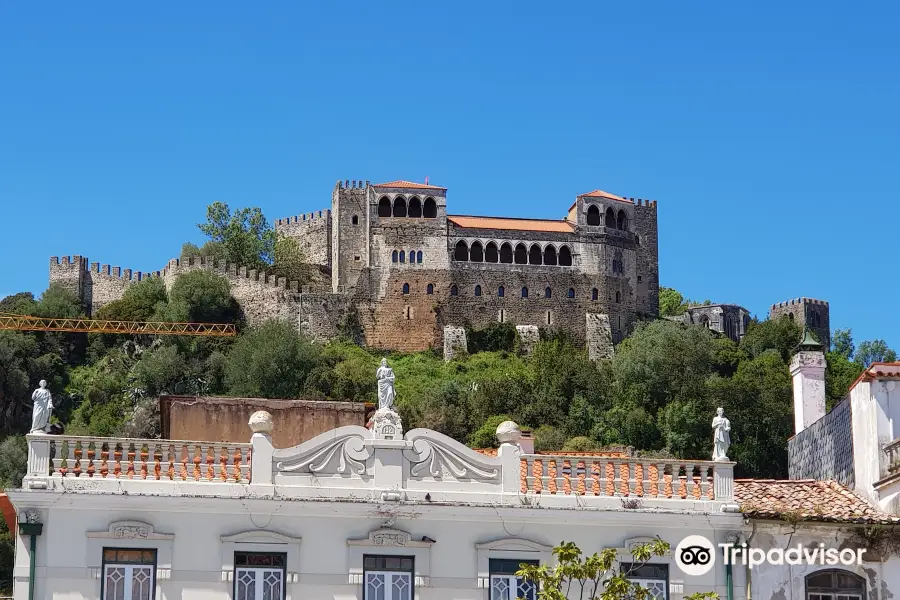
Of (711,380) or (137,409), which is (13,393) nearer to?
(137,409)

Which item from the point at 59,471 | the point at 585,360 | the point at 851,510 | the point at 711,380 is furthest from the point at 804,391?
the point at 585,360

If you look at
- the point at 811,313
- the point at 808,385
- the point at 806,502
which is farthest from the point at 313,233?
the point at 806,502

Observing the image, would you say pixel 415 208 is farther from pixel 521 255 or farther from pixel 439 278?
pixel 521 255

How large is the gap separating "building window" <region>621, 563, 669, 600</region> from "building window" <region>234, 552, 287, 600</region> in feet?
17.6

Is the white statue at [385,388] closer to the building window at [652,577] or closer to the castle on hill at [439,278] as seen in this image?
the building window at [652,577]

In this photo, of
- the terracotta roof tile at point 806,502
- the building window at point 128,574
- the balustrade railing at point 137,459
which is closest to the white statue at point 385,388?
the balustrade railing at point 137,459

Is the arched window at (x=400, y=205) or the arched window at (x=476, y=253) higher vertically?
the arched window at (x=400, y=205)

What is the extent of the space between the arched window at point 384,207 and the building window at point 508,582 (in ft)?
312

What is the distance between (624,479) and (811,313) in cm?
11624

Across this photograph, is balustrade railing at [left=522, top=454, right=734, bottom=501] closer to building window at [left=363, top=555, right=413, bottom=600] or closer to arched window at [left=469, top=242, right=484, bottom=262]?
building window at [left=363, top=555, right=413, bottom=600]

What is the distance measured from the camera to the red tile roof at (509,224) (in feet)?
409

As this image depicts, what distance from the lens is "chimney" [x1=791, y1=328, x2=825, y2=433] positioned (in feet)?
117

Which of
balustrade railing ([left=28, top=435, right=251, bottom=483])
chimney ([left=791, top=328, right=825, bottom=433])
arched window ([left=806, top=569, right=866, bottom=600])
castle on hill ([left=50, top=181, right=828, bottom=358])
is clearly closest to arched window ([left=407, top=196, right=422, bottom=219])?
castle on hill ([left=50, top=181, right=828, bottom=358])

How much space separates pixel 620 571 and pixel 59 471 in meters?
8.71
